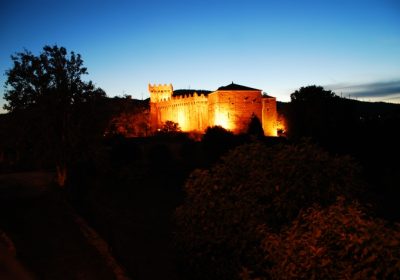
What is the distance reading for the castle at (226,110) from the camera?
177 ft

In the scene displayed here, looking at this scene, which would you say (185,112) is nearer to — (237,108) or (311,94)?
(237,108)

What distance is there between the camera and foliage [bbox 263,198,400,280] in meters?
6.87

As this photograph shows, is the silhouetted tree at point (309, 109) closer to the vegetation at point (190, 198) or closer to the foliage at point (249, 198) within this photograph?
the vegetation at point (190, 198)

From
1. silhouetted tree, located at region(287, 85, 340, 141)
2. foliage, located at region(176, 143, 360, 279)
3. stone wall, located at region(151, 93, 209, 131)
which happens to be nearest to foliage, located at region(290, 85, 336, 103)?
silhouetted tree, located at region(287, 85, 340, 141)

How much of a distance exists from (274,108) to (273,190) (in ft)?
158

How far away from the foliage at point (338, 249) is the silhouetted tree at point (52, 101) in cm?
1745

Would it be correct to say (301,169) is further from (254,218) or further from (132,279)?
(132,279)

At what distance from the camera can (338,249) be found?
7641 millimetres

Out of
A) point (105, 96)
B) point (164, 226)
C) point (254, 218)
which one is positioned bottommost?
point (164, 226)

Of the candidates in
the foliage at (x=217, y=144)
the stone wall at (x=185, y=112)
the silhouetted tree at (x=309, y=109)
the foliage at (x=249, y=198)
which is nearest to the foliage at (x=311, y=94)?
the silhouetted tree at (x=309, y=109)

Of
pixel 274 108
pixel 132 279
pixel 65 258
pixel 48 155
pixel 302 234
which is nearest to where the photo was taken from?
pixel 302 234

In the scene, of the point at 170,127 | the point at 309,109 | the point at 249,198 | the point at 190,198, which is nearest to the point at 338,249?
the point at 249,198

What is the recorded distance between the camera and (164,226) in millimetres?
19359

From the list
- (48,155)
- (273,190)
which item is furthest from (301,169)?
(48,155)
